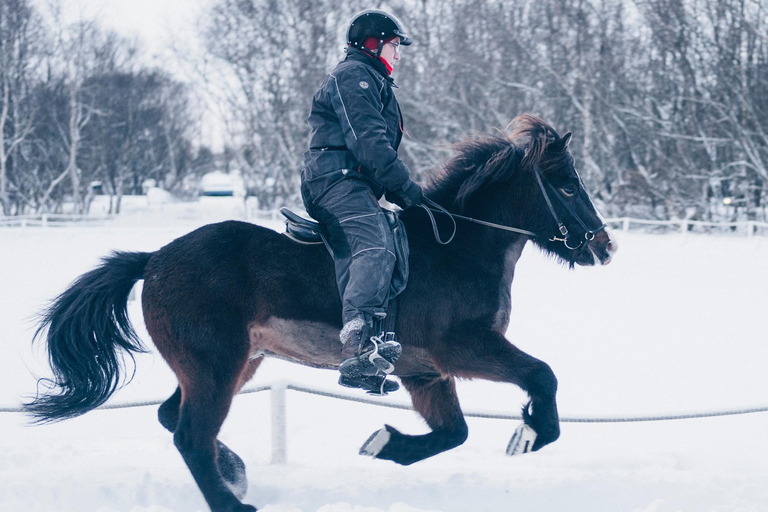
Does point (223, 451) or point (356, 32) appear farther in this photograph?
point (223, 451)

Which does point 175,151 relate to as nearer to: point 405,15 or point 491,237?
point 405,15

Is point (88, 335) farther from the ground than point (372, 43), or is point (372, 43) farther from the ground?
point (372, 43)

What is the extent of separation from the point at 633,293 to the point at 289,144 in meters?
22.5

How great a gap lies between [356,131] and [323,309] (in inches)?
39.1

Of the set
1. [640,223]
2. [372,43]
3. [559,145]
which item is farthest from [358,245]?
[640,223]

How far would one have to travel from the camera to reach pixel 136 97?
45625 millimetres

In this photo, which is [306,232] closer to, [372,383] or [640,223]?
[372,383]

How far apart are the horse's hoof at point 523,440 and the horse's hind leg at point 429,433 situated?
0.47 metres

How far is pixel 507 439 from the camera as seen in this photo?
256 inches

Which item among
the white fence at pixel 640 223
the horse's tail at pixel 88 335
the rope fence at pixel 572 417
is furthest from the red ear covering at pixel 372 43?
the white fence at pixel 640 223

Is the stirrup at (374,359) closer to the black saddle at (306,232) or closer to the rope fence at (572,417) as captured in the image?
the black saddle at (306,232)

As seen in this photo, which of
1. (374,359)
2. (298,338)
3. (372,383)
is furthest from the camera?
(298,338)

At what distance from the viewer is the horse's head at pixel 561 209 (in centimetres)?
439

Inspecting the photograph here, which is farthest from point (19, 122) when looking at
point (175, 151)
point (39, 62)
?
point (175, 151)
